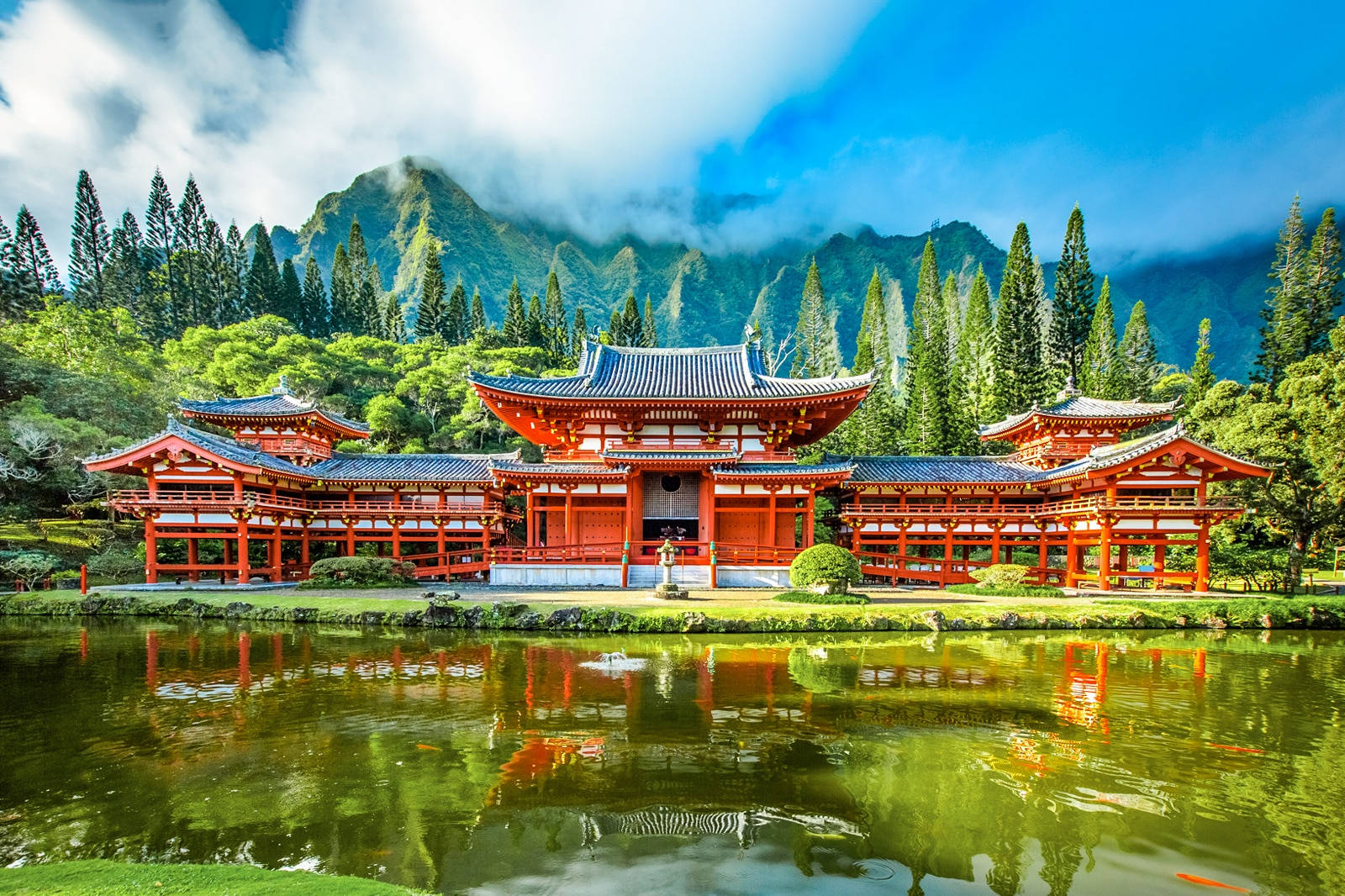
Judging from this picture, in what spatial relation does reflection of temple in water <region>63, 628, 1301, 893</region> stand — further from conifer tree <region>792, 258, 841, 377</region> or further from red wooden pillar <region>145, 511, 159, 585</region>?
conifer tree <region>792, 258, 841, 377</region>

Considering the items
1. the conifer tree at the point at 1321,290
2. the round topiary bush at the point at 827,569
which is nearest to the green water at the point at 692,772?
the round topiary bush at the point at 827,569

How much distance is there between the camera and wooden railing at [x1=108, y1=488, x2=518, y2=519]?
66.6ft

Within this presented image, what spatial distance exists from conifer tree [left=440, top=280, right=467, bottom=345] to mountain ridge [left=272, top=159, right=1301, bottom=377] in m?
52.4

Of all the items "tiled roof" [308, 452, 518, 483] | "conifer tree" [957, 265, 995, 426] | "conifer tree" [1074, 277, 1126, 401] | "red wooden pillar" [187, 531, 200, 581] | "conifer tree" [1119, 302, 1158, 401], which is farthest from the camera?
"conifer tree" [1119, 302, 1158, 401]

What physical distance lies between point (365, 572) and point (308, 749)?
47.5 ft

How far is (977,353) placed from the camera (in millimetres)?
47031

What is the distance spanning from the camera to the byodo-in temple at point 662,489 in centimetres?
2030

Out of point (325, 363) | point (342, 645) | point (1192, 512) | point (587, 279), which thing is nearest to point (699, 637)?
point (342, 645)

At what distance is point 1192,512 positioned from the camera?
19.7 metres

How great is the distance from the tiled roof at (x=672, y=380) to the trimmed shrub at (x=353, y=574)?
7137mm

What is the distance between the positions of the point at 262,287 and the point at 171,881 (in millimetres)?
65459

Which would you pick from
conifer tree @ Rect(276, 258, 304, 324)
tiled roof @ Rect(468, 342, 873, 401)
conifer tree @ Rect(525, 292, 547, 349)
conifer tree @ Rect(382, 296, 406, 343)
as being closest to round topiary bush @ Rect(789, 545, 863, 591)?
tiled roof @ Rect(468, 342, 873, 401)

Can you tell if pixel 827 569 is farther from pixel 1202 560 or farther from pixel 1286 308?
pixel 1286 308

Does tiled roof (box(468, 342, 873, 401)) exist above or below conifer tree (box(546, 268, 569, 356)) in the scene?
below
